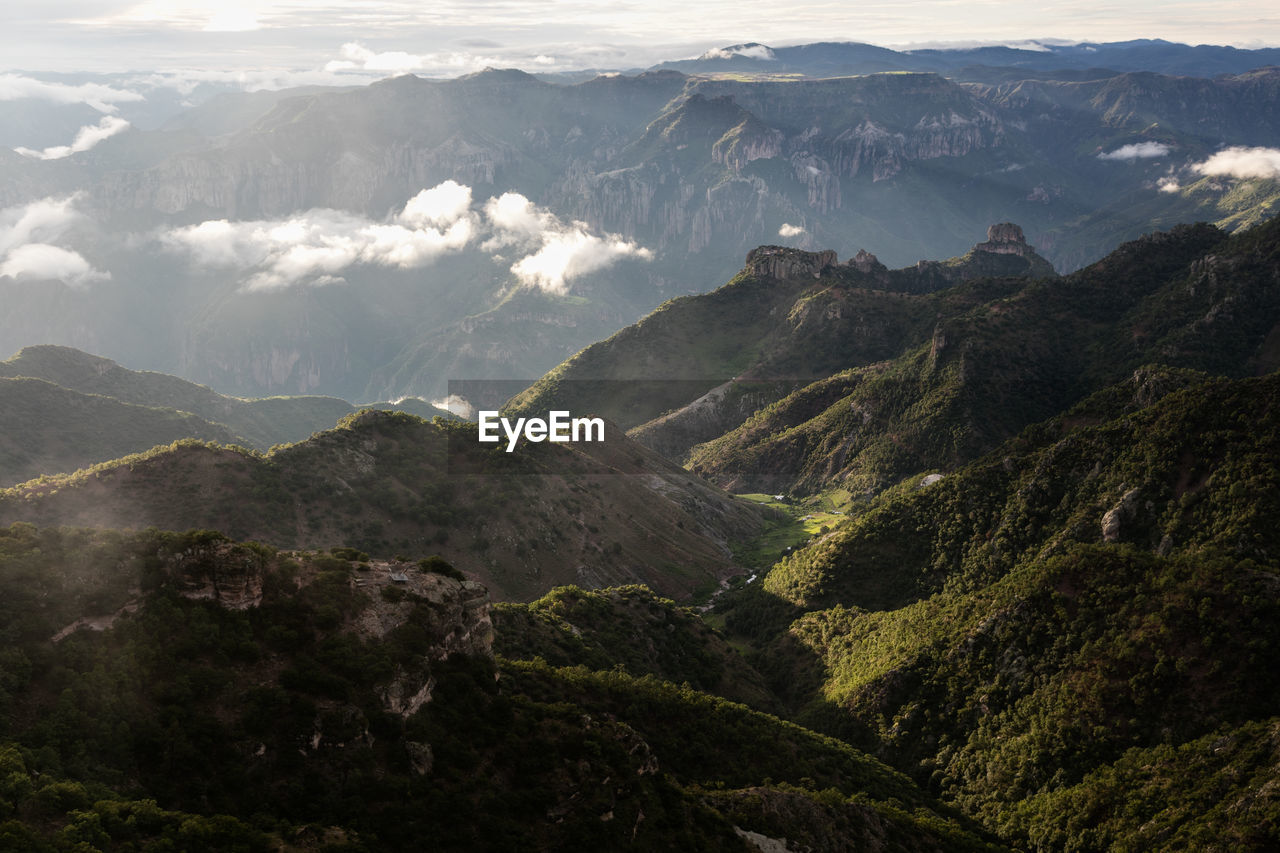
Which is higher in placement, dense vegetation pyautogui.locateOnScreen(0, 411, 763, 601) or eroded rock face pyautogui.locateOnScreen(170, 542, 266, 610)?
eroded rock face pyautogui.locateOnScreen(170, 542, 266, 610)

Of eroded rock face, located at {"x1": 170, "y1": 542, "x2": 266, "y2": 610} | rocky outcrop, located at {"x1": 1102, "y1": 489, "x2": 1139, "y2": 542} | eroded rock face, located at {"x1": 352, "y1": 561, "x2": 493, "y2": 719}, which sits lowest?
rocky outcrop, located at {"x1": 1102, "y1": 489, "x2": 1139, "y2": 542}

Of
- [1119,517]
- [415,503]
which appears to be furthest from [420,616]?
[1119,517]

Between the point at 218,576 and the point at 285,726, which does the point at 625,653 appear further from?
the point at 285,726

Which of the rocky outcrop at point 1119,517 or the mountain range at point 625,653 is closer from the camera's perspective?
the mountain range at point 625,653

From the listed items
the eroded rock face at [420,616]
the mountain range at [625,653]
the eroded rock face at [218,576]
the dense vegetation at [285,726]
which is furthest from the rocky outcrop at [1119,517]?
the eroded rock face at [218,576]

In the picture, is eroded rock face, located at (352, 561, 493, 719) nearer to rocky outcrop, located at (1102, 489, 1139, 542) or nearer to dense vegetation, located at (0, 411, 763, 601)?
dense vegetation, located at (0, 411, 763, 601)

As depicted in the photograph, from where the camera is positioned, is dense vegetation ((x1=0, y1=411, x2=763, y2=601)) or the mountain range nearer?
the mountain range

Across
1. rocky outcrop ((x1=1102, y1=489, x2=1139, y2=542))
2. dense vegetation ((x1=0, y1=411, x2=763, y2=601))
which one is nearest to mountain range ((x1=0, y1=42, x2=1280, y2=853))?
rocky outcrop ((x1=1102, y1=489, x2=1139, y2=542))

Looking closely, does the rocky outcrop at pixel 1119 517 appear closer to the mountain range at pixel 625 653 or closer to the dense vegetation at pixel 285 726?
the mountain range at pixel 625 653

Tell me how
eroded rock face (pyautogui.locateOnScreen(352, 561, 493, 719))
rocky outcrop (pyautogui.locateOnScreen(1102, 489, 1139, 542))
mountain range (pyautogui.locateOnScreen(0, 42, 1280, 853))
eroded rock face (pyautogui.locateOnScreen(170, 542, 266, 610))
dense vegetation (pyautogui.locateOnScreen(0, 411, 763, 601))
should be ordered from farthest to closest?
dense vegetation (pyautogui.locateOnScreen(0, 411, 763, 601))
rocky outcrop (pyautogui.locateOnScreen(1102, 489, 1139, 542))
eroded rock face (pyautogui.locateOnScreen(352, 561, 493, 719))
eroded rock face (pyautogui.locateOnScreen(170, 542, 266, 610))
mountain range (pyautogui.locateOnScreen(0, 42, 1280, 853))

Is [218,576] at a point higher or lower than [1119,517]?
higher

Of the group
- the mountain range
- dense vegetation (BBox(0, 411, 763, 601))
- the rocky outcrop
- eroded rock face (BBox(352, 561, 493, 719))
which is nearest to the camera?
the mountain range
